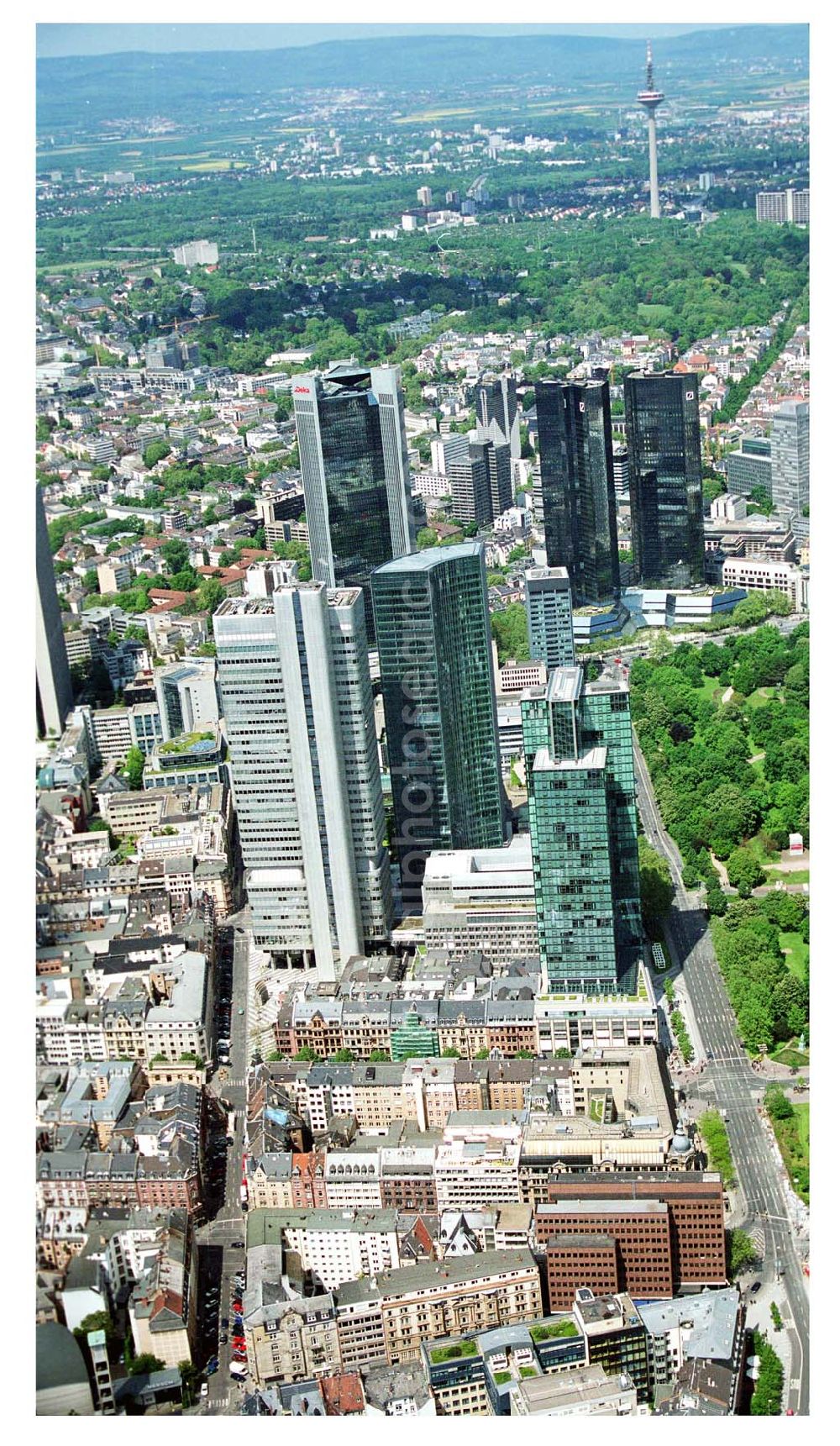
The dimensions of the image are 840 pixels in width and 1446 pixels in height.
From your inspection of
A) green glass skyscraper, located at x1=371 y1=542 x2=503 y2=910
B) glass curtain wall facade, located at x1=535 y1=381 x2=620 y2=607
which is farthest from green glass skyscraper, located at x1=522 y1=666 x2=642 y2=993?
glass curtain wall facade, located at x1=535 y1=381 x2=620 y2=607

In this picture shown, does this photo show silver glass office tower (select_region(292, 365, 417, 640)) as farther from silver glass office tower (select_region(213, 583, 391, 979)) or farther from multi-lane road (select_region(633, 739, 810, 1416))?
silver glass office tower (select_region(213, 583, 391, 979))

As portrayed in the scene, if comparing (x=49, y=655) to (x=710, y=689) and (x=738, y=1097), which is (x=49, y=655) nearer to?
(x=738, y=1097)

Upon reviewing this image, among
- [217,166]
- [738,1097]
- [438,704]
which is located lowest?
[738,1097]

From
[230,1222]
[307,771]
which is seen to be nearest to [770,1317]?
[230,1222]

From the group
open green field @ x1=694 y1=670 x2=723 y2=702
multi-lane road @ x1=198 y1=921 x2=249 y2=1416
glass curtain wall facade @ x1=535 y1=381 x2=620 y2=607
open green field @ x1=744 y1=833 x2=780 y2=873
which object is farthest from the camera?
glass curtain wall facade @ x1=535 y1=381 x2=620 y2=607

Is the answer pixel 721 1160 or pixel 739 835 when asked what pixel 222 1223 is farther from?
pixel 739 835

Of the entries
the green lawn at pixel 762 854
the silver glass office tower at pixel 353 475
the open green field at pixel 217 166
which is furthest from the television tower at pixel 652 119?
the green lawn at pixel 762 854

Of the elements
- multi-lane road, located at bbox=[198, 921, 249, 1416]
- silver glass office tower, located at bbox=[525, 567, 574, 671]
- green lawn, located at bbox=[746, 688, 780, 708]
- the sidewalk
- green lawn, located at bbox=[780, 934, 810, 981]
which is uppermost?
silver glass office tower, located at bbox=[525, 567, 574, 671]
